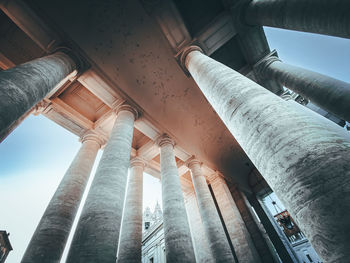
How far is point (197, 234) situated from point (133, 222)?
8.62 meters

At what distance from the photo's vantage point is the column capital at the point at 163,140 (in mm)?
12637

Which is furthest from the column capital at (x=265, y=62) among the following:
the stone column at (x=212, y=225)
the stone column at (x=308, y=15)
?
the stone column at (x=212, y=225)

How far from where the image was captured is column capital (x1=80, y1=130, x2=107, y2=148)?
11.6 m

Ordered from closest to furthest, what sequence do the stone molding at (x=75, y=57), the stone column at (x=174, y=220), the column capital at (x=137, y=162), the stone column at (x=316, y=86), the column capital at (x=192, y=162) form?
the stone column at (x=316, y=86)
the stone column at (x=174, y=220)
the stone molding at (x=75, y=57)
the column capital at (x=137, y=162)
the column capital at (x=192, y=162)

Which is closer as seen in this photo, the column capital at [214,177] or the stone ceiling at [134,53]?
the stone ceiling at [134,53]

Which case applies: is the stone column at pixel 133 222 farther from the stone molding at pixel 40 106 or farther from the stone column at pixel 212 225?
the stone molding at pixel 40 106

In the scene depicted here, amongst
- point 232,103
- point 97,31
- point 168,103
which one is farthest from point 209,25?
point 232,103

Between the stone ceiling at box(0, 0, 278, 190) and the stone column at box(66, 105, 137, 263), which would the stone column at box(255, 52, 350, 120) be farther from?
the stone column at box(66, 105, 137, 263)

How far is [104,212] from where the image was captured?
5.43 metres

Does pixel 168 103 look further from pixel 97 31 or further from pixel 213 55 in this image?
pixel 97 31

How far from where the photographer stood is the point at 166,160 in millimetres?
11109

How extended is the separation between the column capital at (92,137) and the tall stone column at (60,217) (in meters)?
1.31

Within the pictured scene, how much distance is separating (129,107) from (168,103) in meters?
2.93

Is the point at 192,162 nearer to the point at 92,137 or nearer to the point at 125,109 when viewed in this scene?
the point at 125,109
